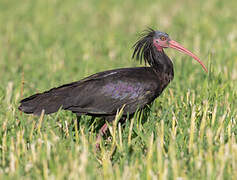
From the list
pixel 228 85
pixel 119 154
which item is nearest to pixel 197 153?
pixel 119 154

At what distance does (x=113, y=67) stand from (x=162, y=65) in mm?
2639

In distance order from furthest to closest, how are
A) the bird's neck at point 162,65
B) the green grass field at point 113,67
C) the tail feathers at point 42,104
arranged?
the bird's neck at point 162,65 → the tail feathers at point 42,104 → the green grass field at point 113,67

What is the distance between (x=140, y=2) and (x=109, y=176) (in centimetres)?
1103

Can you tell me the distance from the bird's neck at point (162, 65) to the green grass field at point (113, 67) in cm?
42

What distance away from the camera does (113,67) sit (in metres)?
8.30

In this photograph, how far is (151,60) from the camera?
19.4 feet

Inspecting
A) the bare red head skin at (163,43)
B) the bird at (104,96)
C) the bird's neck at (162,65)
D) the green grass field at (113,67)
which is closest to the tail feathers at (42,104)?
the bird at (104,96)

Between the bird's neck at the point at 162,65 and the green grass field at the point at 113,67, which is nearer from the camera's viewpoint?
the green grass field at the point at 113,67

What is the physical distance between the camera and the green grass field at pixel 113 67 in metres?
4.14

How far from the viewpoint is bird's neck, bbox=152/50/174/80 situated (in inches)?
225

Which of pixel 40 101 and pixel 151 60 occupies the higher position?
pixel 151 60

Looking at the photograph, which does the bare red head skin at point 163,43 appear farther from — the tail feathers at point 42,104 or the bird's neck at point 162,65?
the tail feathers at point 42,104

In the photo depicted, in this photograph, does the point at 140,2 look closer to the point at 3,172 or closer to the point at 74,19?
the point at 74,19

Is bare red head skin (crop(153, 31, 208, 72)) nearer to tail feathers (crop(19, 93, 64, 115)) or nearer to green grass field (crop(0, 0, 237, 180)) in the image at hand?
green grass field (crop(0, 0, 237, 180))
